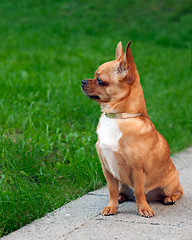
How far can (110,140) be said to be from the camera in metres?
2.84

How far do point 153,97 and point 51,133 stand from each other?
8.14 feet

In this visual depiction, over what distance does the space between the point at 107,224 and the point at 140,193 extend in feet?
1.07

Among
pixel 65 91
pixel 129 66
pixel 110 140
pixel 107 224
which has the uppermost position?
pixel 129 66

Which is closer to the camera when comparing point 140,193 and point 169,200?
point 140,193

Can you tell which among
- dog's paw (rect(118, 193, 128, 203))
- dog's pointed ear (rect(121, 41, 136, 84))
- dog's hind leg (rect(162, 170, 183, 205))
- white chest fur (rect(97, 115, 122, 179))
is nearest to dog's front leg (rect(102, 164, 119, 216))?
white chest fur (rect(97, 115, 122, 179))

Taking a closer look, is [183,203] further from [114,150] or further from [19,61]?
[19,61]

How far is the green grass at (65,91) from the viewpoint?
3.64m

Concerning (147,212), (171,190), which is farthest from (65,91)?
(147,212)

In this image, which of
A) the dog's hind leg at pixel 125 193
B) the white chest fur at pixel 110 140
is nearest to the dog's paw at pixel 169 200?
the dog's hind leg at pixel 125 193

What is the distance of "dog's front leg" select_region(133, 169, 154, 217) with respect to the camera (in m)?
2.88

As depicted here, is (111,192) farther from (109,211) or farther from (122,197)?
(122,197)

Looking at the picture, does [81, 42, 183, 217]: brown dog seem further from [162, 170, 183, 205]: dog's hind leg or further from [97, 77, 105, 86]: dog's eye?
[162, 170, 183, 205]: dog's hind leg

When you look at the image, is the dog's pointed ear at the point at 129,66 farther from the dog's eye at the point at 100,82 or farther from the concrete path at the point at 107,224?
the concrete path at the point at 107,224

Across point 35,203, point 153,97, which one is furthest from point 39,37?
point 35,203
